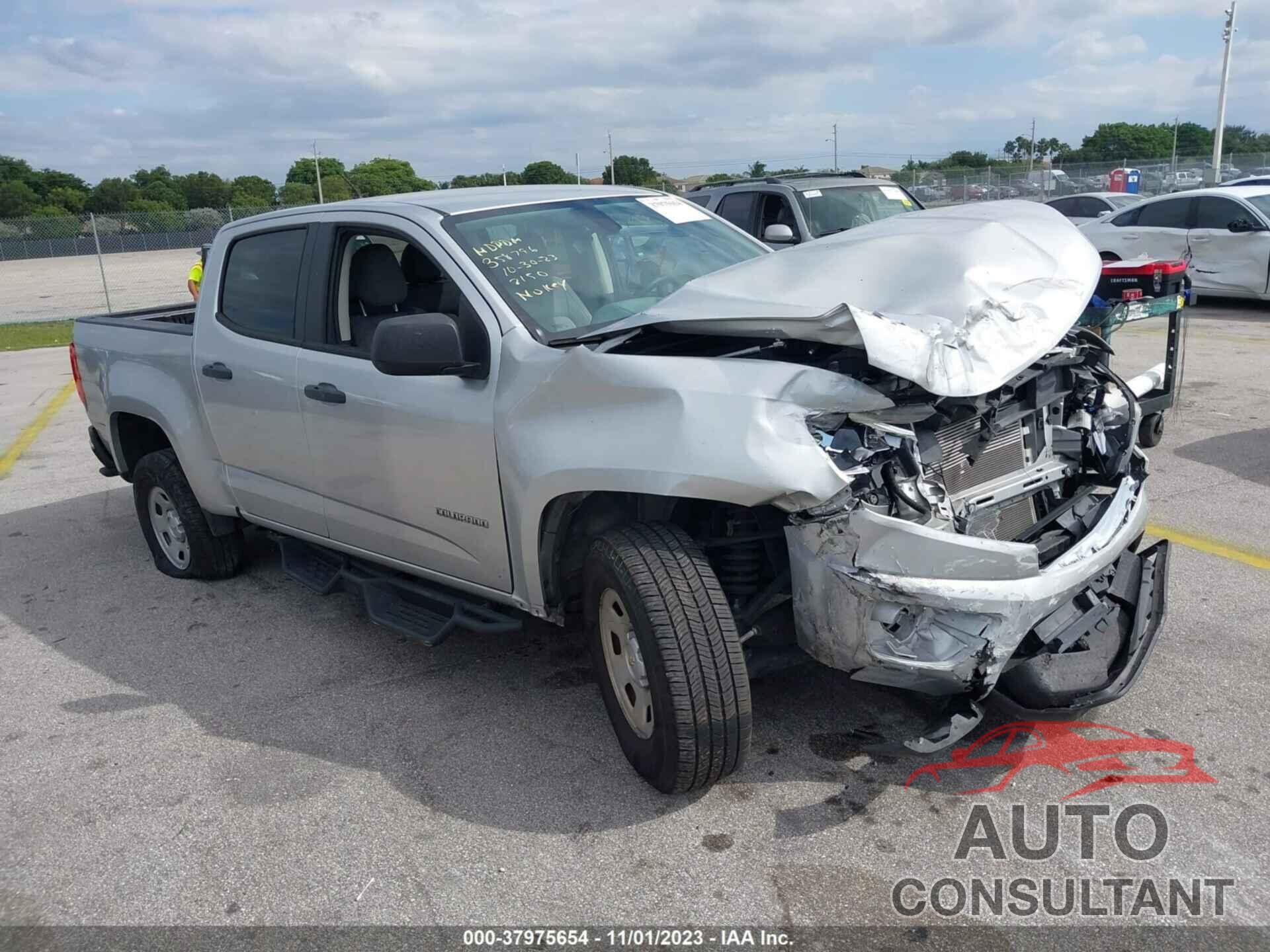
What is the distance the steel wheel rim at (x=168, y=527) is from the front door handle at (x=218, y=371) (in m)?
0.95

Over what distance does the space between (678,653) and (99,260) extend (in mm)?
24842

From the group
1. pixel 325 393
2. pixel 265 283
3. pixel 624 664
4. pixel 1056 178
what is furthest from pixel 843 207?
pixel 1056 178

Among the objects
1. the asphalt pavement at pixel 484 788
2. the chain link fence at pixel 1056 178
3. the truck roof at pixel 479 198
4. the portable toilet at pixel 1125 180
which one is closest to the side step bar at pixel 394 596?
the asphalt pavement at pixel 484 788

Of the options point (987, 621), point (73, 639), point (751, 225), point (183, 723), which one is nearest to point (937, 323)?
point (987, 621)

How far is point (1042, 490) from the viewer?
149 inches

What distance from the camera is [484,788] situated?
142 inches

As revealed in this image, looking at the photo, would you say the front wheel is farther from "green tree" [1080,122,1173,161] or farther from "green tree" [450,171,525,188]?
"green tree" [1080,122,1173,161]

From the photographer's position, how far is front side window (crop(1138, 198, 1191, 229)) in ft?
45.3

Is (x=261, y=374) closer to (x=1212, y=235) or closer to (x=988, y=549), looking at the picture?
(x=988, y=549)

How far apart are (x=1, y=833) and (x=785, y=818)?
256cm

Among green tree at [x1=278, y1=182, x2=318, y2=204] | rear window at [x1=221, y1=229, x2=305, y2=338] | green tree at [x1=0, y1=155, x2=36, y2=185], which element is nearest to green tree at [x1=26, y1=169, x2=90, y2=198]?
green tree at [x1=0, y1=155, x2=36, y2=185]

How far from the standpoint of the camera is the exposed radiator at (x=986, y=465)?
132 inches

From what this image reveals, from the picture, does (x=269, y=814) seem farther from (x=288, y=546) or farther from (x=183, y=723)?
(x=288, y=546)

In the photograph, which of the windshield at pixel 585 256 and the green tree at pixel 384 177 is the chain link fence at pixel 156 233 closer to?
the green tree at pixel 384 177
